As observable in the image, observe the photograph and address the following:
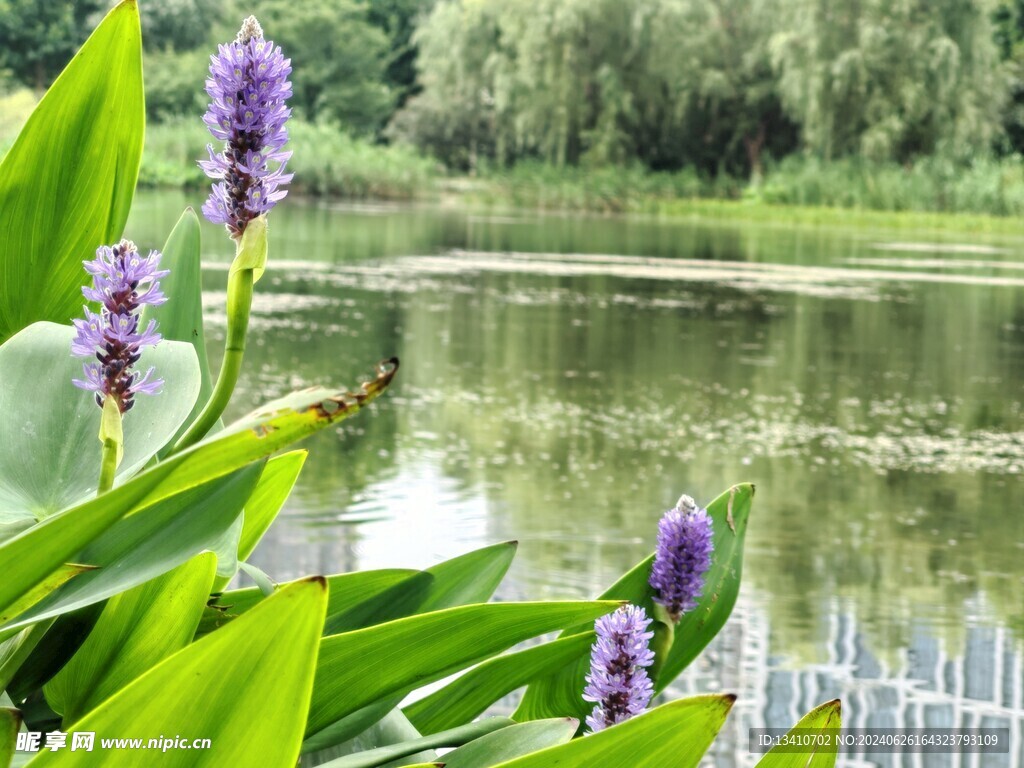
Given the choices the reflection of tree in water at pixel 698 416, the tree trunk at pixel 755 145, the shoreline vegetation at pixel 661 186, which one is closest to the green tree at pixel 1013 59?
the shoreline vegetation at pixel 661 186

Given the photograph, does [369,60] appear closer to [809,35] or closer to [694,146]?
[694,146]

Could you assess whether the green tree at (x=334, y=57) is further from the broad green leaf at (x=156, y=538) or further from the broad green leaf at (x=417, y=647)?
the broad green leaf at (x=156, y=538)

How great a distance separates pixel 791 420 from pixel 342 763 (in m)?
5.90

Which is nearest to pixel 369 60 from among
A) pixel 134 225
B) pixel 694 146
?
pixel 694 146

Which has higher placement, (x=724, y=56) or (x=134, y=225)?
(x=724, y=56)

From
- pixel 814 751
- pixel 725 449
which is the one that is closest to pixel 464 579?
pixel 814 751

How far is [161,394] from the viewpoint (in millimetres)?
599

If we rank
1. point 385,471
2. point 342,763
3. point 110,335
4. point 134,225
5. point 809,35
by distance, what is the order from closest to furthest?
1. point 110,335
2. point 342,763
3. point 385,471
4. point 134,225
5. point 809,35

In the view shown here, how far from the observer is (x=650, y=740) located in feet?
1.80

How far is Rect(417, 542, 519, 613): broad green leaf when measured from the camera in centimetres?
81

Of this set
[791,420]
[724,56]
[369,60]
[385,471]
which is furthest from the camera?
[369,60]

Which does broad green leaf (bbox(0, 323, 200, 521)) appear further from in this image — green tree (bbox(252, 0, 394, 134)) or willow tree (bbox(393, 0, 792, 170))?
green tree (bbox(252, 0, 394, 134))

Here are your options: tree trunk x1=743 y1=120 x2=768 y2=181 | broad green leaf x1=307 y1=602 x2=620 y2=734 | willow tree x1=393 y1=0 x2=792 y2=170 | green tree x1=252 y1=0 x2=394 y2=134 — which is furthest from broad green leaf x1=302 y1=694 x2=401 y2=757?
green tree x1=252 y1=0 x2=394 y2=134

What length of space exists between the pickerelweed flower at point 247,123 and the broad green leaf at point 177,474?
106 mm
